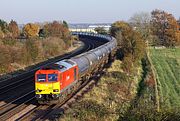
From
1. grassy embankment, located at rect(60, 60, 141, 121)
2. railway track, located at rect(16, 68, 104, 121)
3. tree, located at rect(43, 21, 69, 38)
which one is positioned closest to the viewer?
grassy embankment, located at rect(60, 60, 141, 121)

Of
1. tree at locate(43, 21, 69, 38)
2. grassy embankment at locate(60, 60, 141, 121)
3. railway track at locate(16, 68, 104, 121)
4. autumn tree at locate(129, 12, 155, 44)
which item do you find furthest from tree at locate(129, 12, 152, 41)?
railway track at locate(16, 68, 104, 121)

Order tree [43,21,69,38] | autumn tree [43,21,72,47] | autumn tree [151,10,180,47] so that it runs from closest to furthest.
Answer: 1. autumn tree [43,21,72,47]
2. tree [43,21,69,38]
3. autumn tree [151,10,180,47]

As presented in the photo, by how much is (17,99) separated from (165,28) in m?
84.0

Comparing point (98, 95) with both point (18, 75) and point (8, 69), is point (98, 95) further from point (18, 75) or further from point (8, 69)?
point (8, 69)

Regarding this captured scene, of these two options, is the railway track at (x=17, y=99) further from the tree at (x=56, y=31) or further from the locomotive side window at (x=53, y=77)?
the tree at (x=56, y=31)

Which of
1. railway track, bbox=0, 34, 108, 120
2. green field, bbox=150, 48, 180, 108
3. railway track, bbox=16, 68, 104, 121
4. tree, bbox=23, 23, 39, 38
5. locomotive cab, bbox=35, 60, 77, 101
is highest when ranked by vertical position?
locomotive cab, bbox=35, 60, 77, 101

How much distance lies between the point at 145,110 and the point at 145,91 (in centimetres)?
1870

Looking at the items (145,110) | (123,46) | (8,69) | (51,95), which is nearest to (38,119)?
(51,95)

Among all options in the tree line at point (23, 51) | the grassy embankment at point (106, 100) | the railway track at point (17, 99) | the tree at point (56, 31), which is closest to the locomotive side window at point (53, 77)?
the railway track at point (17, 99)

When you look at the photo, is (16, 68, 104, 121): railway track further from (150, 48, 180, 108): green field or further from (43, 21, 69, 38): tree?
(43, 21, 69, 38): tree

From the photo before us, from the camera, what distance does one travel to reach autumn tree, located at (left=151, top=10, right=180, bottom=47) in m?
100

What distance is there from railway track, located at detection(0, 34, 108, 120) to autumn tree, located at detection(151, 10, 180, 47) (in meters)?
68.2

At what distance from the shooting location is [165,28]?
107 m

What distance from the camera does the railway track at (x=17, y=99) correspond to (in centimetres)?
2370
